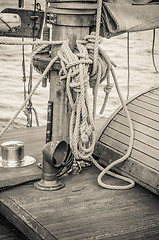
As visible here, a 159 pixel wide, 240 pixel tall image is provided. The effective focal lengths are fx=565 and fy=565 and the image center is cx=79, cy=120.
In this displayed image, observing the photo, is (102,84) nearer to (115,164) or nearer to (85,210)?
(115,164)

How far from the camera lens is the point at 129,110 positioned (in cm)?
388

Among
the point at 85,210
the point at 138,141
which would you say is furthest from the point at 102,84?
the point at 85,210

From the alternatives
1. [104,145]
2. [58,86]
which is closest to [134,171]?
[104,145]

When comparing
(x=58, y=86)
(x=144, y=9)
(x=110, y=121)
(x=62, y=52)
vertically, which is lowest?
(x=110, y=121)

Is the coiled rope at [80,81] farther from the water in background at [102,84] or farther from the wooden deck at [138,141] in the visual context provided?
the water in background at [102,84]

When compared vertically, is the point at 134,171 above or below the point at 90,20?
below

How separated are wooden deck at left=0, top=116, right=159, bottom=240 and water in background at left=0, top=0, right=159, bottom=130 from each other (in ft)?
14.0

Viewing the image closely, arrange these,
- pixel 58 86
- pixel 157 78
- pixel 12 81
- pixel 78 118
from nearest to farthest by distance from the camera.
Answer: pixel 78 118, pixel 58 86, pixel 12 81, pixel 157 78

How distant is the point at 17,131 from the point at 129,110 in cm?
113

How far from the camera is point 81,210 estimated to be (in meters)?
3.14

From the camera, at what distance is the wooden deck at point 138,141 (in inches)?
135

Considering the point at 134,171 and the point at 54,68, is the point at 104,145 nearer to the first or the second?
the point at 134,171

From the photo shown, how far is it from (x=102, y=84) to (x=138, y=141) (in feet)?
22.1

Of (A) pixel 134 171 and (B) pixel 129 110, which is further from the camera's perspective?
(B) pixel 129 110
